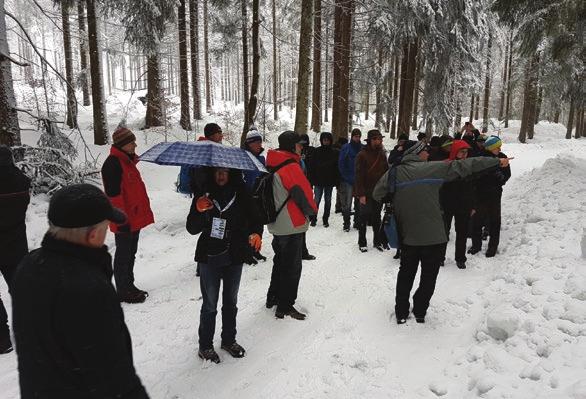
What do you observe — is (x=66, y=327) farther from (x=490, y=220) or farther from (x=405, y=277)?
(x=490, y=220)

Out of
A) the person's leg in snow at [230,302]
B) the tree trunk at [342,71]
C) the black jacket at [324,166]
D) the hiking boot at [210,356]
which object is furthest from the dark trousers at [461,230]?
the tree trunk at [342,71]

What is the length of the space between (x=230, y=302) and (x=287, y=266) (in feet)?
3.58

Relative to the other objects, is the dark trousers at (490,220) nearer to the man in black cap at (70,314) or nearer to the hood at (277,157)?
the hood at (277,157)

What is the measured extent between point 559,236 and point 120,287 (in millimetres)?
6959

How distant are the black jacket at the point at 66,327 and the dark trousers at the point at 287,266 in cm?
327

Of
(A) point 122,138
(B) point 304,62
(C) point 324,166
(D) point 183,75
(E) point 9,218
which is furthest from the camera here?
(D) point 183,75

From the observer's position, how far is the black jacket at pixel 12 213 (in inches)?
170

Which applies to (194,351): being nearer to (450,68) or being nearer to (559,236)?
(559,236)

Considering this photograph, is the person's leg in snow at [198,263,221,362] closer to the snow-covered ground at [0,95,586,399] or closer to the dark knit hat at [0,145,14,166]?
the snow-covered ground at [0,95,586,399]

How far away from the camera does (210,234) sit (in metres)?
3.95

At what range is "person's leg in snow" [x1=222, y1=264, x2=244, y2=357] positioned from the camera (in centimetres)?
413

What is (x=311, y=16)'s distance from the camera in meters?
11.4

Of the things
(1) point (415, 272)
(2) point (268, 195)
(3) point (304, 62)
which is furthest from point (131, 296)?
(3) point (304, 62)

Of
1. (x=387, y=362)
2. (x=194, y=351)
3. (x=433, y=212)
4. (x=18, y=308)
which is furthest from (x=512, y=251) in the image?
(x=18, y=308)
